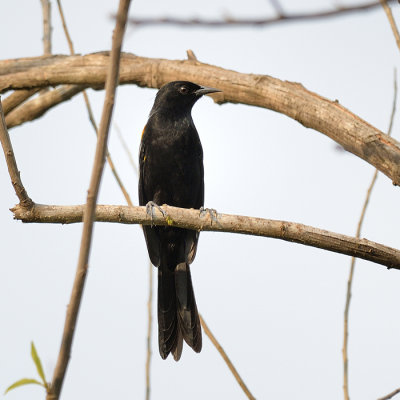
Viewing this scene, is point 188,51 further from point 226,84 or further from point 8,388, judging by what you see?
point 8,388

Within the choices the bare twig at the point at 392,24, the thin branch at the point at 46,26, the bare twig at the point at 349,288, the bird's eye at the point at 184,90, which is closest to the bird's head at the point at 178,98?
the bird's eye at the point at 184,90

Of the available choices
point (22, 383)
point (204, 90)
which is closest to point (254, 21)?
point (22, 383)

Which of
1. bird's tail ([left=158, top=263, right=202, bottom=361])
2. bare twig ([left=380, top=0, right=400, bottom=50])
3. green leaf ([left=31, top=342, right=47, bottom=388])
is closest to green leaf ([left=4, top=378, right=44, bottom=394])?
green leaf ([left=31, top=342, right=47, bottom=388])

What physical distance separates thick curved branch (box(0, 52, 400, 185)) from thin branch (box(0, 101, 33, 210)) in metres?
1.93

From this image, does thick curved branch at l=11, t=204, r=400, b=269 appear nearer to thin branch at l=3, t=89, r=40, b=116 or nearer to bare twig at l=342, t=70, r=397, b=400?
bare twig at l=342, t=70, r=397, b=400

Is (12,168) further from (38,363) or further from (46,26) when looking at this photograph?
(46,26)

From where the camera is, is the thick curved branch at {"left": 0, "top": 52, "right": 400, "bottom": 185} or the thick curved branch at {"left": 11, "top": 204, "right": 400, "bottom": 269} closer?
the thick curved branch at {"left": 11, "top": 204, "right": 400, "bottom": 269}

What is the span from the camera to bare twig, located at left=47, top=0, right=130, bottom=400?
1.43 meters

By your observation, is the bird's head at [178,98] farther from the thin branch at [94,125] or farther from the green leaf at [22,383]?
the green leaf at [22,383]

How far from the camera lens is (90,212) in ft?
5.00

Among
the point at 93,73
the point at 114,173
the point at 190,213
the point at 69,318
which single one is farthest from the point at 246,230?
the point at 93,73

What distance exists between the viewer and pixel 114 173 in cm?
390

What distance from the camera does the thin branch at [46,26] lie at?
531 centimetres

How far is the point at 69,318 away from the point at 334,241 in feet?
6.63
